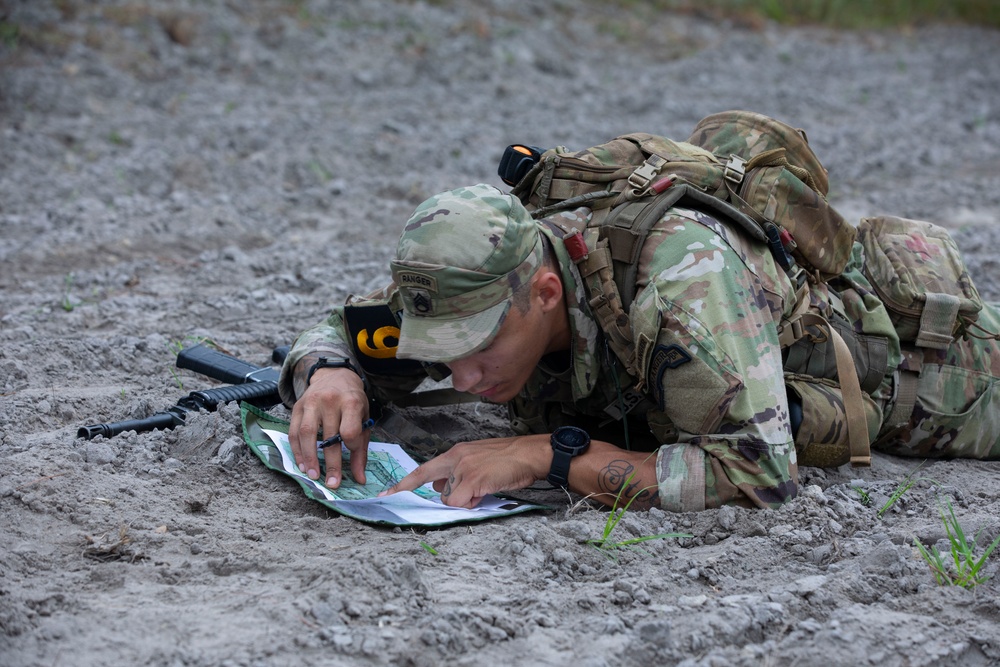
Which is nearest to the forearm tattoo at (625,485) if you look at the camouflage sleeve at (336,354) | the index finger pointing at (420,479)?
the index finger pointing at (420,479)

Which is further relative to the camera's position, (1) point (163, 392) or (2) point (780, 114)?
(2) point (780, 114)

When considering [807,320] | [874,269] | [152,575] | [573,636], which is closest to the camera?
[573,636]

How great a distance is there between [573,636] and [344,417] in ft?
3.72

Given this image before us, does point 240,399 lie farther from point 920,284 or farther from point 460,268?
point 920,284

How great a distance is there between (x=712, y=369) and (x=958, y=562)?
0.77 m

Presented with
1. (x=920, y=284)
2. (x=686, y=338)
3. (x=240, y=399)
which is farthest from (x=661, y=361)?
(x=240, y=399)

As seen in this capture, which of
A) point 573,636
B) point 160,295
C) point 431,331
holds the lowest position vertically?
point 160,295

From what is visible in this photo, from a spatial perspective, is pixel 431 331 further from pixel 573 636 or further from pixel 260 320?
pixel 260 320

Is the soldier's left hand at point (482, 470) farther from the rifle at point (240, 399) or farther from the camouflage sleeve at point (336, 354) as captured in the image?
the camouflage sleeve at point (336, 354)

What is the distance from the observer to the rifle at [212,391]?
3.38 meters

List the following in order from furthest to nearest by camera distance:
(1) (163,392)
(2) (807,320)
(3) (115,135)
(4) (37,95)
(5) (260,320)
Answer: (4) (37,95) < (3) (115,135) < (5) (260,320) < (1) (163,392) < (2) (807,320)

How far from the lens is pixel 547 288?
9.73 ft

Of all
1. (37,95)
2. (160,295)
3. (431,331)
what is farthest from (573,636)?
(37,95)

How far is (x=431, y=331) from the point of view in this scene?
2.87m
